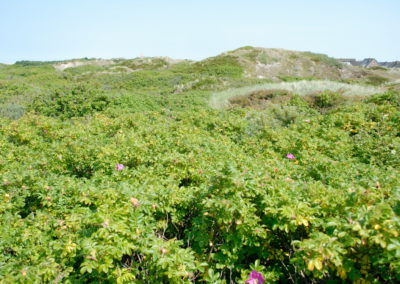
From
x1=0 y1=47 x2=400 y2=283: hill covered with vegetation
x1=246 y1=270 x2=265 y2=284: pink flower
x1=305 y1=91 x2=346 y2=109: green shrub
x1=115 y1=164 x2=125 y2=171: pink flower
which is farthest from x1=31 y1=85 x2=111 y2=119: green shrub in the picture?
x1=246 y1=270 x2=265 y2=284: pink flower

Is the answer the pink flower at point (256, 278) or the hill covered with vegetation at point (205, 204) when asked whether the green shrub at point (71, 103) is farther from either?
the pink flower at point (256, 278)

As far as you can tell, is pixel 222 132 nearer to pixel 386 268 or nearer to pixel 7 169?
pixel 7 169

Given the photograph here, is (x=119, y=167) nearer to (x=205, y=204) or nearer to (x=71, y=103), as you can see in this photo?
(x=205, y=204)

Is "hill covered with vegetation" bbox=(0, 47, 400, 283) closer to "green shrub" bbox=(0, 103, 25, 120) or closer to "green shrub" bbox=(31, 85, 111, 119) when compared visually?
"green shrub" bbox=(31, 85, 111, 119)

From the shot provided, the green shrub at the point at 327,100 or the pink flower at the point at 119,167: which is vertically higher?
the green shrub at the point at 327,100

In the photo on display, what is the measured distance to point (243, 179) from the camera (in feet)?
7.92

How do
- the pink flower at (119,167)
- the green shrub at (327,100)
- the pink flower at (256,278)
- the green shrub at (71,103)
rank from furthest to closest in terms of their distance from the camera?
the green shrub at (71,103) < the green shrub at (327,100) < the pink flower at (119,167) < the pink flower at (256,278)

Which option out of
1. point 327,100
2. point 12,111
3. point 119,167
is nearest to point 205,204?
point 119,167

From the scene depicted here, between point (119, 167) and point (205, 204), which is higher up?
point (205, 204)

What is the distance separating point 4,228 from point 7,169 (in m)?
2.10

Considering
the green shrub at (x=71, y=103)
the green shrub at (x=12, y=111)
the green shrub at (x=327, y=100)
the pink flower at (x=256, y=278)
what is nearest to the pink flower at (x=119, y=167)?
the pink flower at (x=256, y=278)

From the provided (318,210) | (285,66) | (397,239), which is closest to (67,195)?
(318,210)

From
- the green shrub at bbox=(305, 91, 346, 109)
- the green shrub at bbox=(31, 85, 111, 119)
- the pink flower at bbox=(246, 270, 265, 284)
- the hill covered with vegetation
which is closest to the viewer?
the hill covered with vegetation

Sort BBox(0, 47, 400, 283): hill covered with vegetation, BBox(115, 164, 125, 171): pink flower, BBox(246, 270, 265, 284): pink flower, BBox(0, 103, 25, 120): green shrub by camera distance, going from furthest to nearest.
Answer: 1. BBox(0, 103, 25, 120): green shrub
2. BBox(115, 164, 125, 171): pink flower
3. BBox(246, 270, 265, 284): pink flower
4. BBox(0, 47, 400, 283): hill covered with vegetation
